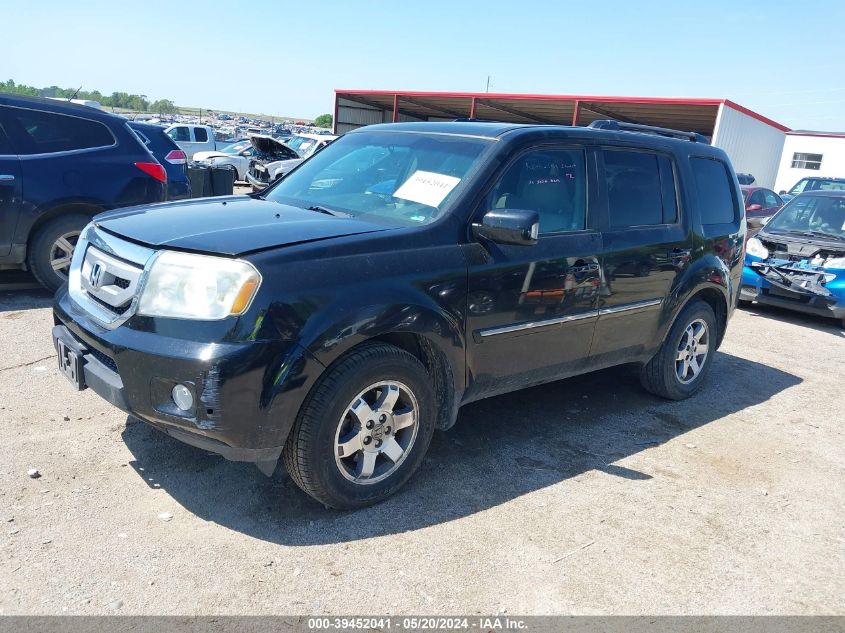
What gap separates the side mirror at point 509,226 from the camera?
3.50m

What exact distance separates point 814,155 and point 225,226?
3912 centimetres

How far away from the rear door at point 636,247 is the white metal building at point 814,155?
34025 millimetres

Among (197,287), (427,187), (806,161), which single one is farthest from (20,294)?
(806,161)

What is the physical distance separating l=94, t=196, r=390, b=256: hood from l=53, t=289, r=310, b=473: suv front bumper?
1.48 feet

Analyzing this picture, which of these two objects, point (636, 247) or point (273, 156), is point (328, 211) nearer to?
point (636, 247)

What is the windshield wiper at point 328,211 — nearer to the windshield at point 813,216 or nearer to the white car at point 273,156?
the windshield at point 813,216

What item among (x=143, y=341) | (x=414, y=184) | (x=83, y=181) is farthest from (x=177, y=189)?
(x=143, y=341)

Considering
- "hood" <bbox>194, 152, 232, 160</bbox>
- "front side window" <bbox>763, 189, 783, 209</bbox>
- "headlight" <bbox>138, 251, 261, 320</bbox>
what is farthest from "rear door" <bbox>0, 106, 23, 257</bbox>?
"hood" <bbox>194, 152, 232, 160</bbox>

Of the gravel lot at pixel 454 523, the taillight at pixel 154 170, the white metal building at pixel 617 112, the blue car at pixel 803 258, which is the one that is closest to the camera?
the gravel lot at pixel 454 523

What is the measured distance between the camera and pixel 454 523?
11.1 feet

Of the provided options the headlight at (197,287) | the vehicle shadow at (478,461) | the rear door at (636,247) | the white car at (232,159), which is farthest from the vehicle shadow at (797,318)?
the white car at (232,159)

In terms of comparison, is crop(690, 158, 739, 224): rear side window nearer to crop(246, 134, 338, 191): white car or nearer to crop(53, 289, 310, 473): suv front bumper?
crop(53, 289, 310, 473): suv front bumper

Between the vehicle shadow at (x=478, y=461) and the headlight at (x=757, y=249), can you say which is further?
the headlight at (x=757, y=249)

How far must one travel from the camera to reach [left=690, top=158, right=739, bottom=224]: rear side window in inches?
208
